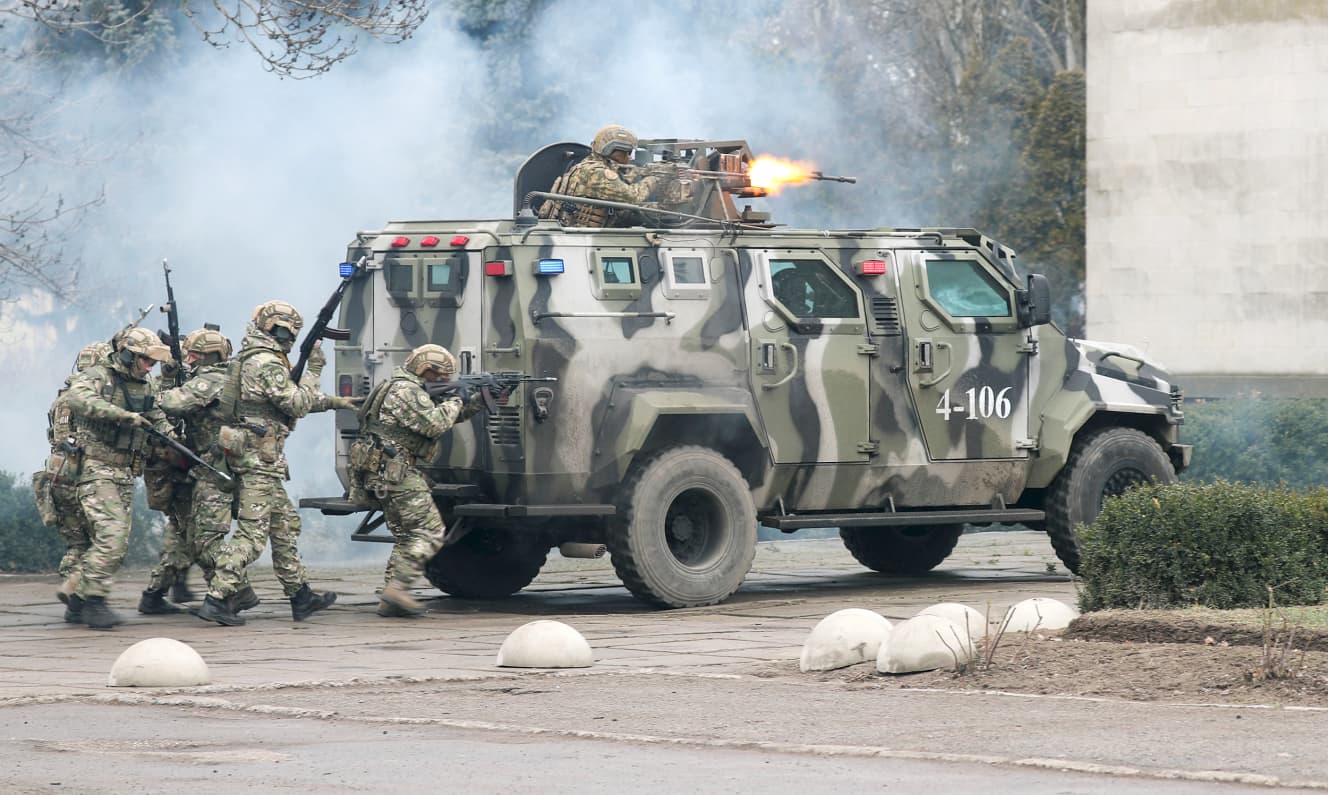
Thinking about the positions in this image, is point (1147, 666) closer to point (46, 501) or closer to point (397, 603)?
point (397, 603)

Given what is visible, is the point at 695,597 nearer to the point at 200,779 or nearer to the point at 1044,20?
the point at 200,779

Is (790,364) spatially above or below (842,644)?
above

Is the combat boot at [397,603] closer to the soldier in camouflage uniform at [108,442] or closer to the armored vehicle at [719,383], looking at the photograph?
the armored vehicle at [719,383]

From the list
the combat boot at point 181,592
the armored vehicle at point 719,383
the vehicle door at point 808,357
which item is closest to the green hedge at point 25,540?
the combat boot at point 181,592

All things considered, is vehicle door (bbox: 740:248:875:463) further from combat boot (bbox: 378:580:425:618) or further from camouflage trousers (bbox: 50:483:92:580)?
camouflage trousers (bbox: 50:483:92:580)

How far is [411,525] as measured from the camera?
12.8m

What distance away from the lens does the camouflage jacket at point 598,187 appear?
14.0 m

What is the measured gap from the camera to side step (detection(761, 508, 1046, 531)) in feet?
44.6

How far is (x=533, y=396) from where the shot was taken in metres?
12.7

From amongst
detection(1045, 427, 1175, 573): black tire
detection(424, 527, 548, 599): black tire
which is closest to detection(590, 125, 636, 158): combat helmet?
detection(424, 527, 548, 599): black tire

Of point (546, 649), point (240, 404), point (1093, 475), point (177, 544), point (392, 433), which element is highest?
point (240, 404)

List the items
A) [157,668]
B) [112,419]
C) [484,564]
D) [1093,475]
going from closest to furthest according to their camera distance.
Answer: [157,668] → [112,419] → [484,564] → [1093,475]

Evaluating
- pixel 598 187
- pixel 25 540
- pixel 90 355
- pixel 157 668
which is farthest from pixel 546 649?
pixel 25 540

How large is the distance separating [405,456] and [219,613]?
129 cm
